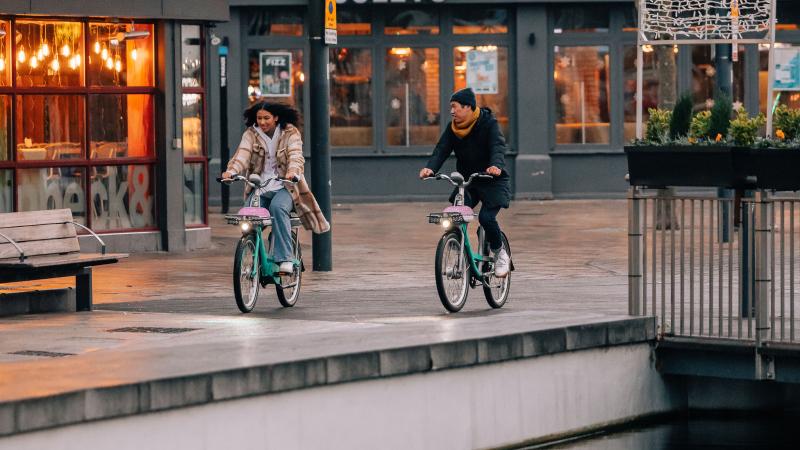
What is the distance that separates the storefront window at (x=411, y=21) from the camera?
29.0 metres

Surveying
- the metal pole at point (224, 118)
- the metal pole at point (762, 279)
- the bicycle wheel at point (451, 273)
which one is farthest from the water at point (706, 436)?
the metal pole at point (224, 118)

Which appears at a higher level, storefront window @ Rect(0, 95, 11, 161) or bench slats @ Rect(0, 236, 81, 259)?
storefront window @ Rect(0, 95, 11, 161)

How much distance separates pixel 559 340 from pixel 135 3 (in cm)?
943

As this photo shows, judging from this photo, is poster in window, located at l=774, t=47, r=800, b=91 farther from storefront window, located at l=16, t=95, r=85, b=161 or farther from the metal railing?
the metal railing

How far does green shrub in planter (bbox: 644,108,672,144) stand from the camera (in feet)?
35.6

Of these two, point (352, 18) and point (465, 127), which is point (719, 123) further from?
point (352, 18)

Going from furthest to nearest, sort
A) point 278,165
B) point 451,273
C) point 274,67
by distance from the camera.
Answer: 1. point 274,67
2. point 278,165
3. point 451,273

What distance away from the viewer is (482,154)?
12.1 metres

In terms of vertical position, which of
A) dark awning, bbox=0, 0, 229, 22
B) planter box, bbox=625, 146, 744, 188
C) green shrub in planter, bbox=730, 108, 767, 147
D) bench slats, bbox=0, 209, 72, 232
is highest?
dark awning, bbox=0, 0, 229, 22

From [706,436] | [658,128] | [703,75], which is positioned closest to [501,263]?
[658,128]

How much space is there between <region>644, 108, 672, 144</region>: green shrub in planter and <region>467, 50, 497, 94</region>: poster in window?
59.3ft

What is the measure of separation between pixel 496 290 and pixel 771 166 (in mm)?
2644

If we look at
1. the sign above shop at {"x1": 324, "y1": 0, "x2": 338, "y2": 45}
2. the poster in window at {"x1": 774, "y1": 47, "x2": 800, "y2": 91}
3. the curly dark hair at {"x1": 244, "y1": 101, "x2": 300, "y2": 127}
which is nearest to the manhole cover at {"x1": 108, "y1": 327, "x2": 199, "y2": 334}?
the curly dark hair at {"x1": 244, "y1": 101, "x2": 300, "y2": 127}

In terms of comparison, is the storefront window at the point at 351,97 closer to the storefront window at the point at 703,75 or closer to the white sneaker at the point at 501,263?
the storefront window at the point at 703,75
